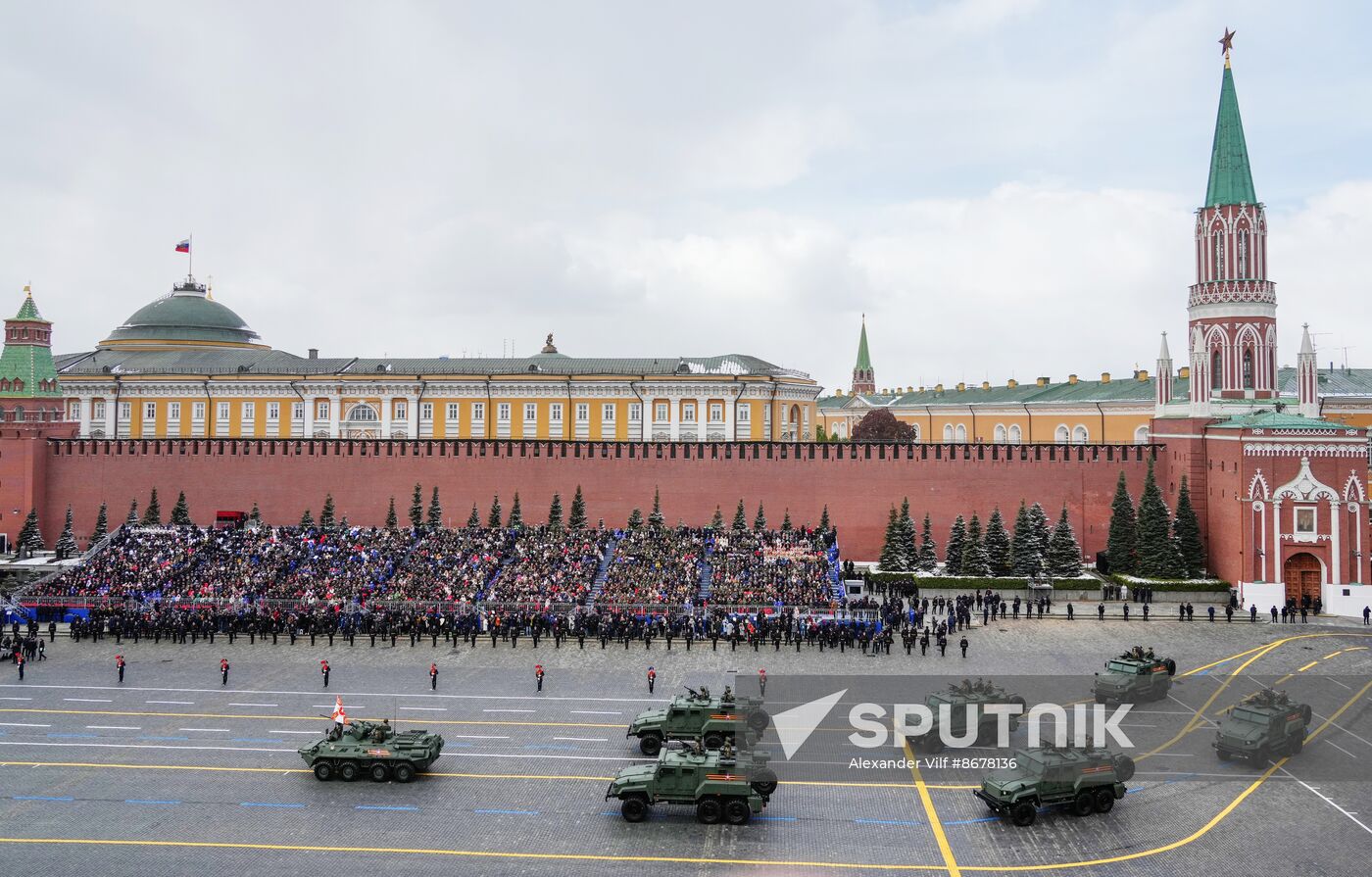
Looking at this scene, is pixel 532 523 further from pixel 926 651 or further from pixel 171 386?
pixel 171 386

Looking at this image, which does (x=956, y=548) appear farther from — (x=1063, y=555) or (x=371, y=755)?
(x=371, y=755)

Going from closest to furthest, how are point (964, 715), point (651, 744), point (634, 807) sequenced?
point (634, 807), point (651, 744), point (964, 715)

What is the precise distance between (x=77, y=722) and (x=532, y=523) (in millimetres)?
20449

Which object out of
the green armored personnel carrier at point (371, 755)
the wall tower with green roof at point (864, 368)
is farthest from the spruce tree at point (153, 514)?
the wall tower with green roof at point (864, 368)

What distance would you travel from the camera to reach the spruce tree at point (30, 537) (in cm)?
3823

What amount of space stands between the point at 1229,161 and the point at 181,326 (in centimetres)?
4971

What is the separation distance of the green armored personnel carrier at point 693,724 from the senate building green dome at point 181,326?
152 ft

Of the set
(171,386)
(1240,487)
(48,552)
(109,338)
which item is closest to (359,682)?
(48,552)

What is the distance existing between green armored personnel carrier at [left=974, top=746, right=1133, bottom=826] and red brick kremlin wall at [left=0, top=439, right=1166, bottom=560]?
23.1m

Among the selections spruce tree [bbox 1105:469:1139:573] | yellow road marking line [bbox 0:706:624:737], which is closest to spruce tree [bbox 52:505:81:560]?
yellow road marking line [bbox 0:706:624:737]

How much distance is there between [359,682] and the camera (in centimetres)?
2319

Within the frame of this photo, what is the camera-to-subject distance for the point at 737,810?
14984mm

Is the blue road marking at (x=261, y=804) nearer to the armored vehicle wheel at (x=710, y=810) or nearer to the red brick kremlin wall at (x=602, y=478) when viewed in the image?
the armored vehicle wheel at (x=710, y=810)

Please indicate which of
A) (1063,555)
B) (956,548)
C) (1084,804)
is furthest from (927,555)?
(1084,804)
